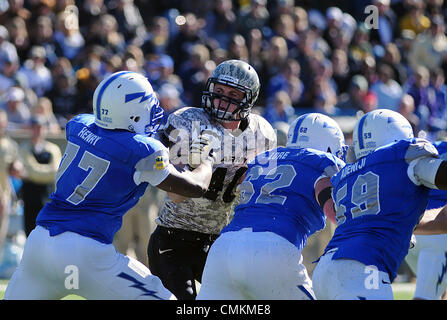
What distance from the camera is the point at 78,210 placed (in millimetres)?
4723

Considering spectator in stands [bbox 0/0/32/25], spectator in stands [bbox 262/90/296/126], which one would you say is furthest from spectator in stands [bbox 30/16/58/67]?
spectator in stands [bbox 262/90/296/126]

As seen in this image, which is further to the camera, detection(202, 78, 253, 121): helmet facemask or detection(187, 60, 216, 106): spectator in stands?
detection(187, 60, 216, 106): spectator in stands

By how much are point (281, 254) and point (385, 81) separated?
7.68 meters

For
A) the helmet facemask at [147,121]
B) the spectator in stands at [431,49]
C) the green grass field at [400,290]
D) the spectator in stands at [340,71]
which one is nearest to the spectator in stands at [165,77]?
the spectator in stands at [340,71]

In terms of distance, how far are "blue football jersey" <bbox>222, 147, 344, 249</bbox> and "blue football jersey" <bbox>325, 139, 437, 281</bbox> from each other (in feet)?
0.95

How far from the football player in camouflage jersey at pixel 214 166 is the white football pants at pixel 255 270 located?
889 millimetres

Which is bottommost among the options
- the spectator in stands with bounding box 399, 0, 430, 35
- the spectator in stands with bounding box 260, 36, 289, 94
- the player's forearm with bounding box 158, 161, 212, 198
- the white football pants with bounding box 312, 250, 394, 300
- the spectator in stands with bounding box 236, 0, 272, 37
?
the white football pants with bounding box 312, 250, 394, 300

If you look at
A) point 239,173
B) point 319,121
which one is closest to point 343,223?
point 319,121

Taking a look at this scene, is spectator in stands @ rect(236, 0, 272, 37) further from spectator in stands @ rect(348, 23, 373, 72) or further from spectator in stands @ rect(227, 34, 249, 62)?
spectator in stands @ rect(348, 23, 373, 72)

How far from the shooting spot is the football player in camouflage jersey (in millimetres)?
5625

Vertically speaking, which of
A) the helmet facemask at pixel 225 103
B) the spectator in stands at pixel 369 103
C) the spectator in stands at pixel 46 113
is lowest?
the helmet facemask at pixel 225 103

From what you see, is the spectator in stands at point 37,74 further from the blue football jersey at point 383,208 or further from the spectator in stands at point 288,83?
the blue football jersey at point 383,208

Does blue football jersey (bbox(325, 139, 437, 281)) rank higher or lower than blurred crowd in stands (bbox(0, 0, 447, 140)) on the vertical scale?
lower

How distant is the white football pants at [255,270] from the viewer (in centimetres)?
459
